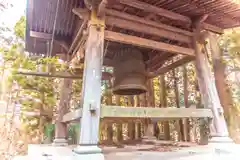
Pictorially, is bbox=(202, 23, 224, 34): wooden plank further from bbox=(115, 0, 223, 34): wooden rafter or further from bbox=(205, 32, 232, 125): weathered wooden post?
bbox=(205, 32, 232, 125): weathered wooden post

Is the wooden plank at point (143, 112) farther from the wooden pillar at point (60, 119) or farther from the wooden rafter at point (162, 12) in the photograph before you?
the wooden pillar at point (60, 119)

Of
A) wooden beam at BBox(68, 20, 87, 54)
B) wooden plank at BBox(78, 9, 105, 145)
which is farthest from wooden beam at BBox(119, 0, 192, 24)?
wooden beam at BBox(68, 20, 87, 54)

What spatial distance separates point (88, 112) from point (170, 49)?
2055mm

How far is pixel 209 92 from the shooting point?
3.68 m

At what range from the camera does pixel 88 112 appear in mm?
→ 2648

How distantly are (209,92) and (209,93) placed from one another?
18 mm

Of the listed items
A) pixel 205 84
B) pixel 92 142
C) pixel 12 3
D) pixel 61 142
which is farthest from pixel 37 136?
pixel 205 84

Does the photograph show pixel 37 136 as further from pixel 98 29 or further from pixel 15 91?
pixel 98 29

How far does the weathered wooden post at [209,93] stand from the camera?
346 cm

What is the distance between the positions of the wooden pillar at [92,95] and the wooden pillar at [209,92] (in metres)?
2.04

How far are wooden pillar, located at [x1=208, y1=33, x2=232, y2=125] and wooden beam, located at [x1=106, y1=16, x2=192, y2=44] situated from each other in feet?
5.63

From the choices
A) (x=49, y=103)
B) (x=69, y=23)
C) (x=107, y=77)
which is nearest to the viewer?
(x=69, y=23)

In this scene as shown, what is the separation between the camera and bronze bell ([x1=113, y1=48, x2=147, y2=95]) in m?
4.21

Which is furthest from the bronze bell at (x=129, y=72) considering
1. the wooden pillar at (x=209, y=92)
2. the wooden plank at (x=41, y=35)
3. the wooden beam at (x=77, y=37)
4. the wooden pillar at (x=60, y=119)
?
the wooden plank at (x=41, y=35)
